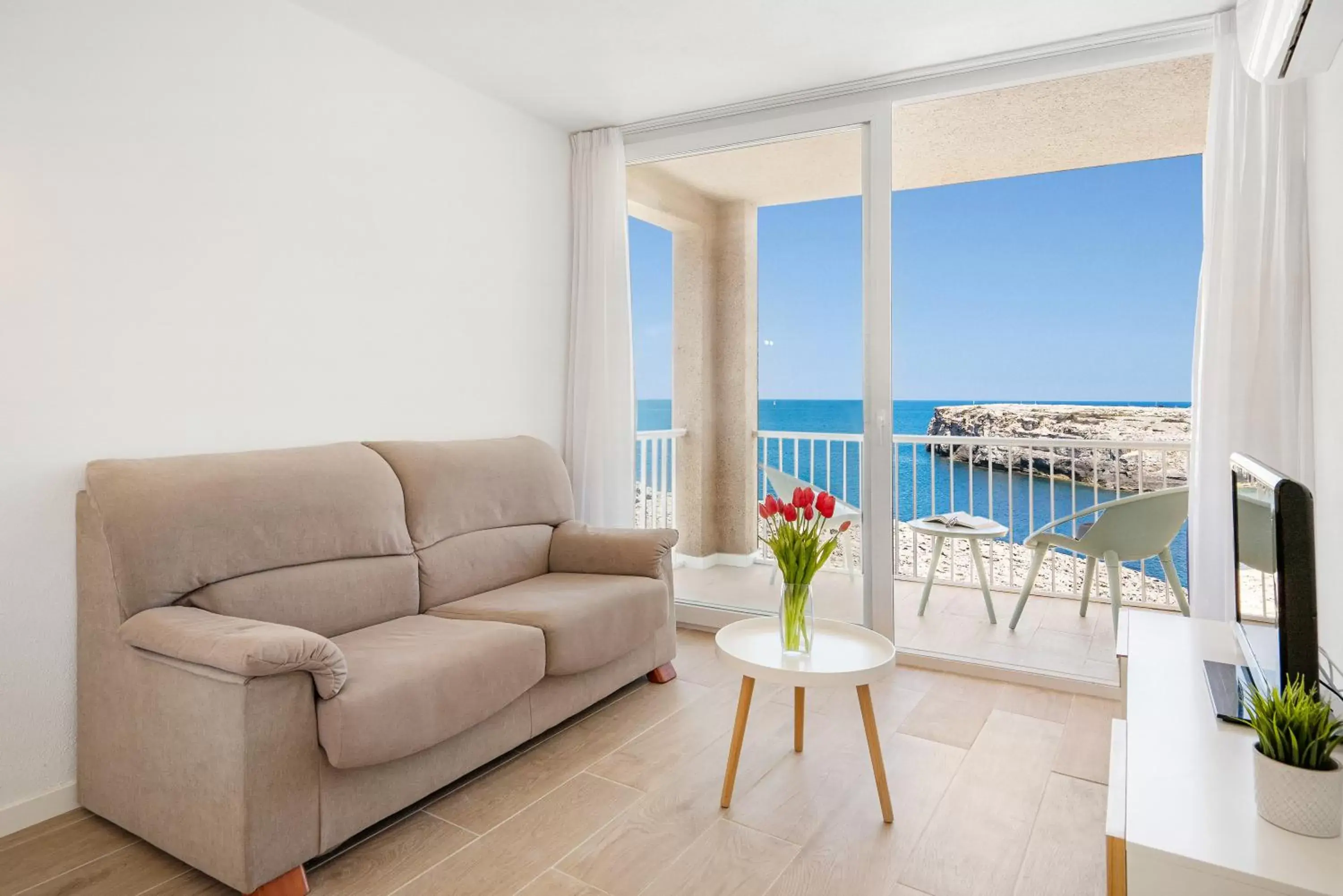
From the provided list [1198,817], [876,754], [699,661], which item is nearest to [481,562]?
[699,661]

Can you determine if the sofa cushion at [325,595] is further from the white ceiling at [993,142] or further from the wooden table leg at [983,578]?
the wooden table leg at [983,578]

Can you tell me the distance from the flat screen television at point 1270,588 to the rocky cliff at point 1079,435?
2540 mm

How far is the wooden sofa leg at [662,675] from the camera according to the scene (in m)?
3.09

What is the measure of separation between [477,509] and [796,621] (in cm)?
139

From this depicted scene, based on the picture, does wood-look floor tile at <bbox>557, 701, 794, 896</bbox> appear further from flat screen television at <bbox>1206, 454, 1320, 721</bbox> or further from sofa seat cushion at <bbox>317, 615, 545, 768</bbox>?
flat screen television at <bbox>1206, 454, 1320, 721</bbox>

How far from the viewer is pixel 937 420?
5.60 meters

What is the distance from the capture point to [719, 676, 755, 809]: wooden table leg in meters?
2.08

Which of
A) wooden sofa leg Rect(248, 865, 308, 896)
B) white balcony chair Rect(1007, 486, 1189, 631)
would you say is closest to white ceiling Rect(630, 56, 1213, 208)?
white balcony chair Rect(1007, 486, 1189, 631)

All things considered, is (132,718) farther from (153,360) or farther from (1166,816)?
(1166,816)

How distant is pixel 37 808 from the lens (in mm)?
2006

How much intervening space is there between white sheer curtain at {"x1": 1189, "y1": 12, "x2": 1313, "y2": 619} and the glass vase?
159 cm

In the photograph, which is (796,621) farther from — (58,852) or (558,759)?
Result: (58,852)

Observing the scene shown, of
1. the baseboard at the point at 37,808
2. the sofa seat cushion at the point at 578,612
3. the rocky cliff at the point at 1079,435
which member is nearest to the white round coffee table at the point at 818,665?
the sofa seat cushion at the point at 578,612

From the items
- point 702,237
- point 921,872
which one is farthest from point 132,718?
point 702,237
